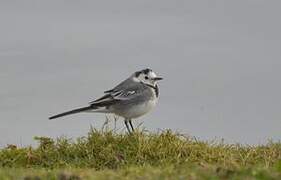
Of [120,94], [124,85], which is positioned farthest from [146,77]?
[120,94]

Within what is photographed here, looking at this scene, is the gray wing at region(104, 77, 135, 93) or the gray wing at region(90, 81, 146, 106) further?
the gray wing at region(104, 77, 135, 93)

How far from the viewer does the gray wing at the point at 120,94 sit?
10.8m

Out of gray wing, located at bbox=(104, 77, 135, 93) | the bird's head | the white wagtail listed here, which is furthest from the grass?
the bird's head

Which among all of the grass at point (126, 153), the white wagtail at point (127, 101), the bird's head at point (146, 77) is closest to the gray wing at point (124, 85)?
the white wagtail at point (127, 101)

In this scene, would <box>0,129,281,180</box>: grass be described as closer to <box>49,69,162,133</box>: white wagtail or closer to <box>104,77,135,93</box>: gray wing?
<box>49,69,162,133</box>: white wagtail

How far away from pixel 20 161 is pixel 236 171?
362 cm

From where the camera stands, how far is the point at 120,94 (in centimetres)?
1086

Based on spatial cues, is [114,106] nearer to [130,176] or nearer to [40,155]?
[40,155]

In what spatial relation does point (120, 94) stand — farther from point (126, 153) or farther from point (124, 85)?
point (126, 153)

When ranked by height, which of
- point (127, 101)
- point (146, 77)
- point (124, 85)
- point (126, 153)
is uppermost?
point (146, 77)

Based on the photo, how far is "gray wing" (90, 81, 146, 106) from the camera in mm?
10828

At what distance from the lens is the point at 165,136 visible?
10125 mm

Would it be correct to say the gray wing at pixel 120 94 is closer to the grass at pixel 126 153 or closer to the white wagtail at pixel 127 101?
the white wagtail at pixel 127 101

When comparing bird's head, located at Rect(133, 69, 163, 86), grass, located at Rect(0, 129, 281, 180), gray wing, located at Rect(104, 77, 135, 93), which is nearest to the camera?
grass, located at Rect(0, 129, 281, 180)
